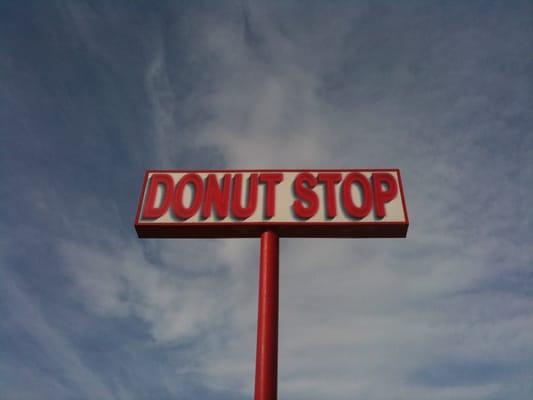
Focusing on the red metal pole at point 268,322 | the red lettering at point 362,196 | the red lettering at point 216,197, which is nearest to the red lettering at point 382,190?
the red lettering at point 362,196

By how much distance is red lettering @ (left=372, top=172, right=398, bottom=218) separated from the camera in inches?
440

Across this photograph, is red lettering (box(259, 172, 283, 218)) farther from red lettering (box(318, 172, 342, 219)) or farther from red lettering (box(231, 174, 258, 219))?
red lettering (box(318, 172, 342, 219))

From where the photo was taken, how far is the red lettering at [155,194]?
1129cm

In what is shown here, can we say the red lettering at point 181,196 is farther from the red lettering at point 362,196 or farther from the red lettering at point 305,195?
the red lettering at point 362,196

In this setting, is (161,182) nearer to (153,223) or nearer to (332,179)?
(153,223)

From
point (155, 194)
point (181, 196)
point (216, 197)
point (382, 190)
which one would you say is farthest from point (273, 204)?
point (155, 194)

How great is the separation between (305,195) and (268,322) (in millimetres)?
3815

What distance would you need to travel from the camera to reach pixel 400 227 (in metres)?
11.0

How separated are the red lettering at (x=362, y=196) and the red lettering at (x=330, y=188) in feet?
0.87

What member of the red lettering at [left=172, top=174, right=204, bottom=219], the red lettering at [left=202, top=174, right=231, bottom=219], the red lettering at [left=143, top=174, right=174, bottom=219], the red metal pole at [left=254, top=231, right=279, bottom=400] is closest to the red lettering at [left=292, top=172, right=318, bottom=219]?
the red metal pole at [left=254, top=231, right=279, bottom=400]

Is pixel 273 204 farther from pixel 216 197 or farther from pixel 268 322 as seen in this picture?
pixel 268 322

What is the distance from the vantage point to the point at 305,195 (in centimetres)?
1155

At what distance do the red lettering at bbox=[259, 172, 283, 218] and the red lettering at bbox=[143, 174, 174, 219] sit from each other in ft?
9.05

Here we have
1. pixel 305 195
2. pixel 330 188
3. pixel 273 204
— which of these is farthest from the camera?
pixel 330 188
